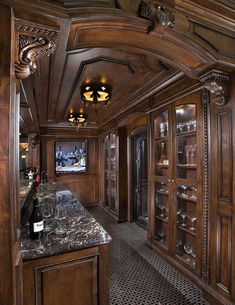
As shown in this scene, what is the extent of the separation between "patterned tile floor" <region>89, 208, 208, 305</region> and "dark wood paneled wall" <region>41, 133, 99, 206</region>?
11.0 feet

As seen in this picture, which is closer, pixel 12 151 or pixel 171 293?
pixel 12 151

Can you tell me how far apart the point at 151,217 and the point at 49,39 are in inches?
127

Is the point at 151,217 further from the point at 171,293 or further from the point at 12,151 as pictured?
the point at 12,151

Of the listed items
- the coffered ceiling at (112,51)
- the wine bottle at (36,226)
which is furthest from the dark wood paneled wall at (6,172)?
the wine bottle at (36,226)

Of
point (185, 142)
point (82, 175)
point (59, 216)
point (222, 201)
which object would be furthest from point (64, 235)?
point (82, 175)

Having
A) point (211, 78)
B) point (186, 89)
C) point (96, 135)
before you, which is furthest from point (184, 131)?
point (96, 135)

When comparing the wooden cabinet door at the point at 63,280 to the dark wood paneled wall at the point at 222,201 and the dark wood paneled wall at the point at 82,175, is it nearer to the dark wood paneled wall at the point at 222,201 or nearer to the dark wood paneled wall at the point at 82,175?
the dark wood paneled wall at the point at 222,201

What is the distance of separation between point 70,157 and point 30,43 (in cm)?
610

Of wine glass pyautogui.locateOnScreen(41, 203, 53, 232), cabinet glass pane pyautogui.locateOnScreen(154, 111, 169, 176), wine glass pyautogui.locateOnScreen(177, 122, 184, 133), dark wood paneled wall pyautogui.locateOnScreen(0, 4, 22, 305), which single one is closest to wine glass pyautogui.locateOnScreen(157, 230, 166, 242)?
cabinet glass pane pyautogui.locateOnScreen(154, 111, 169, 176)

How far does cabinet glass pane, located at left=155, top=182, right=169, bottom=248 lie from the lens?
11.4 feet

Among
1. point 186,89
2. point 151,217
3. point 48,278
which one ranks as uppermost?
point 186,89

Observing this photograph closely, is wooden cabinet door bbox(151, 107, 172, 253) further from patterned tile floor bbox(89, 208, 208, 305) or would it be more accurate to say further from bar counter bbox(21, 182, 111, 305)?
bar counter bbox(21, 182, 111, 305)

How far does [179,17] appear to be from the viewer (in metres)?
1.50

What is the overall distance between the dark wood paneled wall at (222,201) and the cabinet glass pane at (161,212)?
45.4 inches
